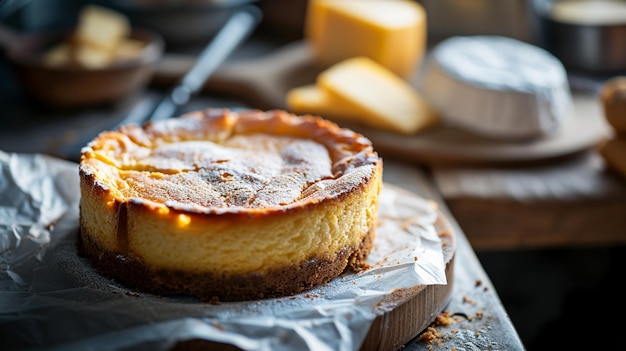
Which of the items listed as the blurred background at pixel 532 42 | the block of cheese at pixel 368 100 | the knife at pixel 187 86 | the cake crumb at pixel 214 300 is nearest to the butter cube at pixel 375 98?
the block of cheese at pixel 368 100

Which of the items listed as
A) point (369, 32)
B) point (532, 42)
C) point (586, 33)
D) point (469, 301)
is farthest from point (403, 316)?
point (532, 42)

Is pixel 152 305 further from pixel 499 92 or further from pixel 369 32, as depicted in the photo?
pixel 369 32

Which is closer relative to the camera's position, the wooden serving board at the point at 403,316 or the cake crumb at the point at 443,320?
the wooden serving board at the point at 403,316

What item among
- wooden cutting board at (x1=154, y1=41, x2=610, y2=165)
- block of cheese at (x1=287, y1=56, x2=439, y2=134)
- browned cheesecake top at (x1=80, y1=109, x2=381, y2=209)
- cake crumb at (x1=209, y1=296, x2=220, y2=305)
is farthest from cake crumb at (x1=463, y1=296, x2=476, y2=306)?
block of cheese at (x1=287, y1=56, x2=439, y2=134)

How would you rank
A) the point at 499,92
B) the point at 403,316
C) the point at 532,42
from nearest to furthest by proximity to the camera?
the point at 403,316, the point at 499,92, the point at 532,42

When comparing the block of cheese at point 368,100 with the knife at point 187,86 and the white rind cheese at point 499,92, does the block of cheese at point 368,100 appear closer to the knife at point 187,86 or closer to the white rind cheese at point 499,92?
the white rind cheese at point 499,92

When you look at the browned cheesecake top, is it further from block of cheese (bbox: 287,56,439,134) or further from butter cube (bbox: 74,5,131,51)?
butter cube (bbox: 74,5,131,51)
